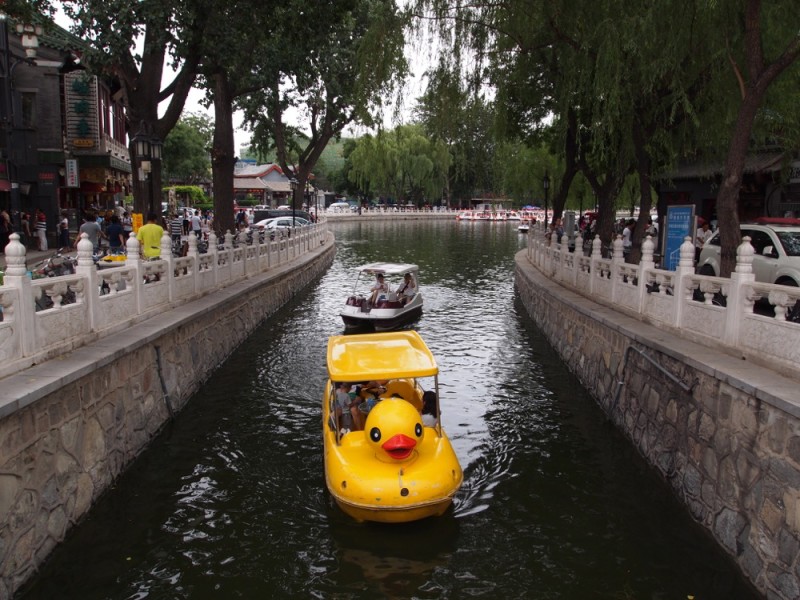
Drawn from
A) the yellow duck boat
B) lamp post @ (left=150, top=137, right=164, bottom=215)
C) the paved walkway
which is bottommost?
the yellow duck boat

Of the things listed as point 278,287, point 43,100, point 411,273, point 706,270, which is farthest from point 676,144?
point 43,100

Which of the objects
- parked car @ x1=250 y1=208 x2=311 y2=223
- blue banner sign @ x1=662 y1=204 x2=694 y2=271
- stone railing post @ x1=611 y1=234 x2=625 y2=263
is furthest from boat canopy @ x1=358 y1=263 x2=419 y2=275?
parked car @ x1=250 y1=208 x2=311 y2=223

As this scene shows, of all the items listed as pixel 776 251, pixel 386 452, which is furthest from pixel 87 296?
pixel 776 251

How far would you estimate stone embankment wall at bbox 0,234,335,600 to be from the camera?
5918 millimetres

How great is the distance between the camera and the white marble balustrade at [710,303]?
6863 millimetres

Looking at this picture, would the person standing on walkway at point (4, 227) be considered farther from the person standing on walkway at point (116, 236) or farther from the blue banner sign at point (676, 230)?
the blue banner sign at point (676, 230)

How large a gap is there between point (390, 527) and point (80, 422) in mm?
3420

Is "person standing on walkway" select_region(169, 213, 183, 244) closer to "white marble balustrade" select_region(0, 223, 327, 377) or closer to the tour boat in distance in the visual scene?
"white marble balustrade" select_region(0, 223, 327, 377)

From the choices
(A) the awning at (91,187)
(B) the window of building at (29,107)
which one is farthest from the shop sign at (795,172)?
(A) the awning at (91,187)

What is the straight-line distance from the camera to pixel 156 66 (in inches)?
612

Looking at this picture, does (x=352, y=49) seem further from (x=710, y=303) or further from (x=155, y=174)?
(x=710, y=303)

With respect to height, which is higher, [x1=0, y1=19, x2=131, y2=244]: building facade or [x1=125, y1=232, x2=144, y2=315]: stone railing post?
[x1=0, y1=19, x2=131, y2=244]: building facade

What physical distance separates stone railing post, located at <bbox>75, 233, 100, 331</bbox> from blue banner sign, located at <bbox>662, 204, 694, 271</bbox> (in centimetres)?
1253

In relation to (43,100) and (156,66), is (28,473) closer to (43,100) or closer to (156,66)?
(156,66)
